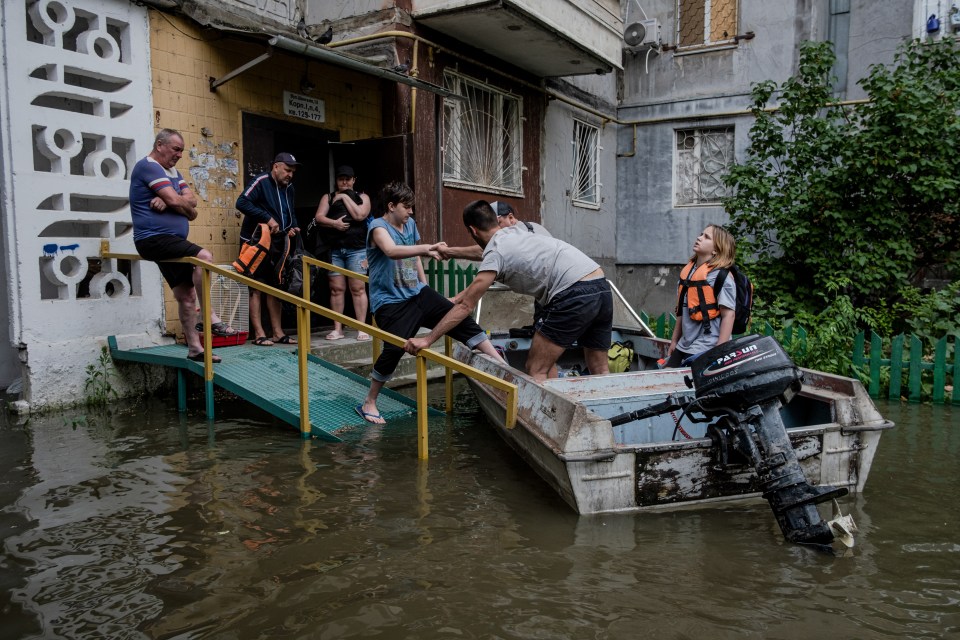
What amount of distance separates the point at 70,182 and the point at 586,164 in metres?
9.80

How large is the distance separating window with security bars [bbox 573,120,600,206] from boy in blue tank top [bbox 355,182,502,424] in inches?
328

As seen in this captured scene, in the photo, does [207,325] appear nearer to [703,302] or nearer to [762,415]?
[703,302]

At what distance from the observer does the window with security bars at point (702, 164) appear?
14211 mm

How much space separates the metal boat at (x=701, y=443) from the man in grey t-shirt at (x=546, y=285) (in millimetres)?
327

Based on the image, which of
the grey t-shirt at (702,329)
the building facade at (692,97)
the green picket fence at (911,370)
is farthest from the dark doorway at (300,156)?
the building facade at (692,97)

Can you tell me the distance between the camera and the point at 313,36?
944cm

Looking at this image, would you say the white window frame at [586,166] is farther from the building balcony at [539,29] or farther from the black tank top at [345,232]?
the black tank top at [345,232]

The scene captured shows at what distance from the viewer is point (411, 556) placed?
3498 mm

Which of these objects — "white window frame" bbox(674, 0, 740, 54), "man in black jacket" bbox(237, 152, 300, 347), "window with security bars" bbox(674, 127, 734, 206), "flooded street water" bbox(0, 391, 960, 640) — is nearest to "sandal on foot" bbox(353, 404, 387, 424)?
"flooded street water" bbox(0, 391, 960, 640)

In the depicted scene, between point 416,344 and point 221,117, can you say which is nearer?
point 416,344

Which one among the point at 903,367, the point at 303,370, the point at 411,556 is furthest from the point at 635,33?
the point at 411,556

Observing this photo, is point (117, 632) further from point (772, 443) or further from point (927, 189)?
point (927, 189)

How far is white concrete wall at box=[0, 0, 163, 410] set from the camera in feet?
19.5

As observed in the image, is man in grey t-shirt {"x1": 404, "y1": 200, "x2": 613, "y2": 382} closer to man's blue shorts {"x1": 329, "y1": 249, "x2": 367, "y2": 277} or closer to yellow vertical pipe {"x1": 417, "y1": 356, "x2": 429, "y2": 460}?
yellow vertical pipe {"x1": 417, "y1": 356, "x2": 429, "y2": 460}
